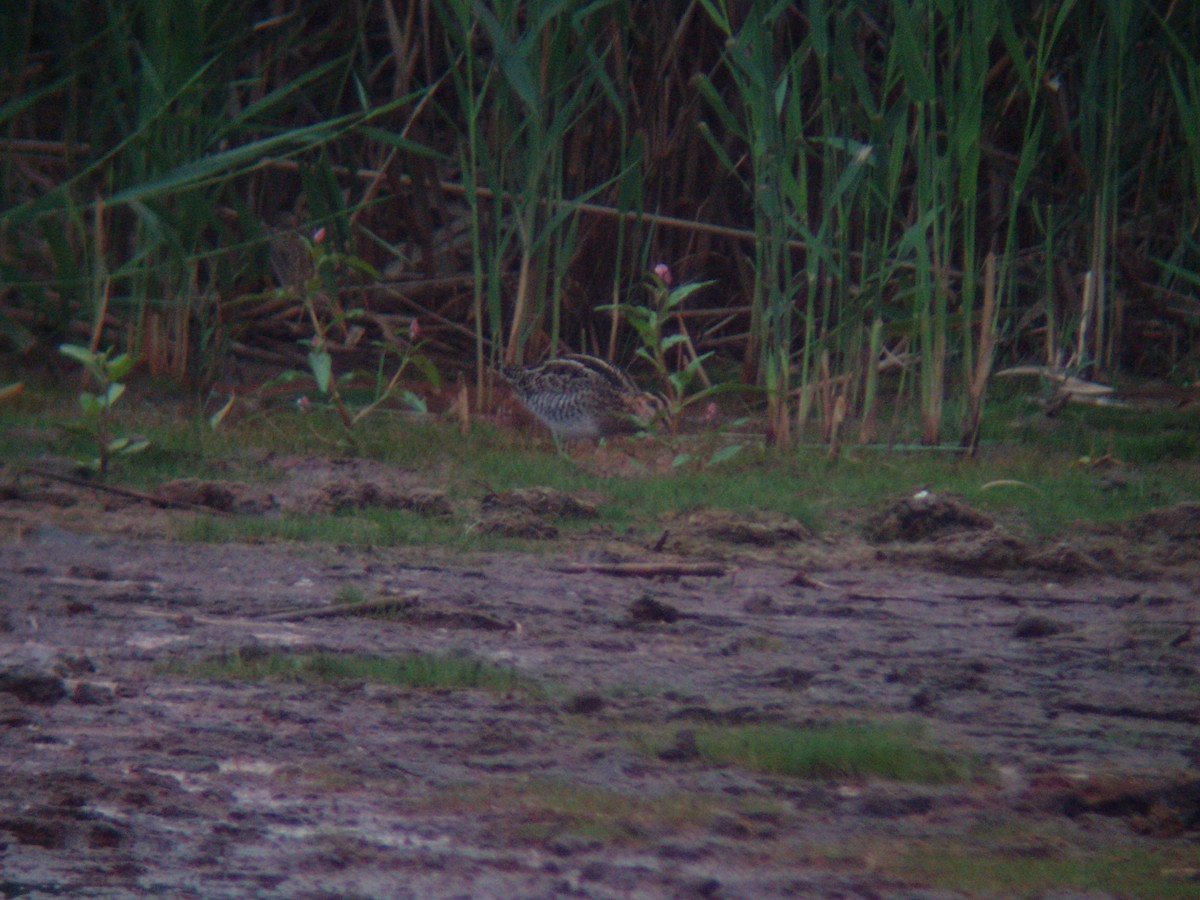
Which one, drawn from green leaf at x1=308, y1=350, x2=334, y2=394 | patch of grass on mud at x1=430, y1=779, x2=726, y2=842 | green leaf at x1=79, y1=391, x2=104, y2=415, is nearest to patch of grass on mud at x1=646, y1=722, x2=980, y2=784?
patch of grass on mud at x1=430, y1=779, x2=726, y2=842

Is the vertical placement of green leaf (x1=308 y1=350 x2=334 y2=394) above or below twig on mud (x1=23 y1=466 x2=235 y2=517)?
above

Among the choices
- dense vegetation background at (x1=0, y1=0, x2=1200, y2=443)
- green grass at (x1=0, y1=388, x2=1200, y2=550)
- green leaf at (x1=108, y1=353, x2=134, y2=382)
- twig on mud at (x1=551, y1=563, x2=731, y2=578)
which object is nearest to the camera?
twig on mud at (x1=551, y1=563, x2=731, y2=578)

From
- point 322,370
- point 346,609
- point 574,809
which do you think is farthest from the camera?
point 322,370

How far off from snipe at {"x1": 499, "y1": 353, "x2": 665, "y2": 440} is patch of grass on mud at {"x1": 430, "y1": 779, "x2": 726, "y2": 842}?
430cm

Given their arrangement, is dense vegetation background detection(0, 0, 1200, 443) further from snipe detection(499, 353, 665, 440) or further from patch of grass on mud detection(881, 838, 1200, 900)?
patch of grass on mud detection(881, 838, 1200, 900)

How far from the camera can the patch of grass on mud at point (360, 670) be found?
3424mm

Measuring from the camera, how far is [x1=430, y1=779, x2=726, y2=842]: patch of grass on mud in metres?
2.60

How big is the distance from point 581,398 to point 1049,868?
188 inches

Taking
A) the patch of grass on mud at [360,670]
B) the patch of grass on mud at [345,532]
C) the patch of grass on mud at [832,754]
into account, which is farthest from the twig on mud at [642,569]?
the patch of grass on mud at [832,754]

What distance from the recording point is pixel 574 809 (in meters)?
2.69

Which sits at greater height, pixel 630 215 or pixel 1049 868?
pixel 630 215

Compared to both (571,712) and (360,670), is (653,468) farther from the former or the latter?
(571,712)

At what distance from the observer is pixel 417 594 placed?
4.25m

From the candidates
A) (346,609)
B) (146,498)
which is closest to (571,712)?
(346,609)
